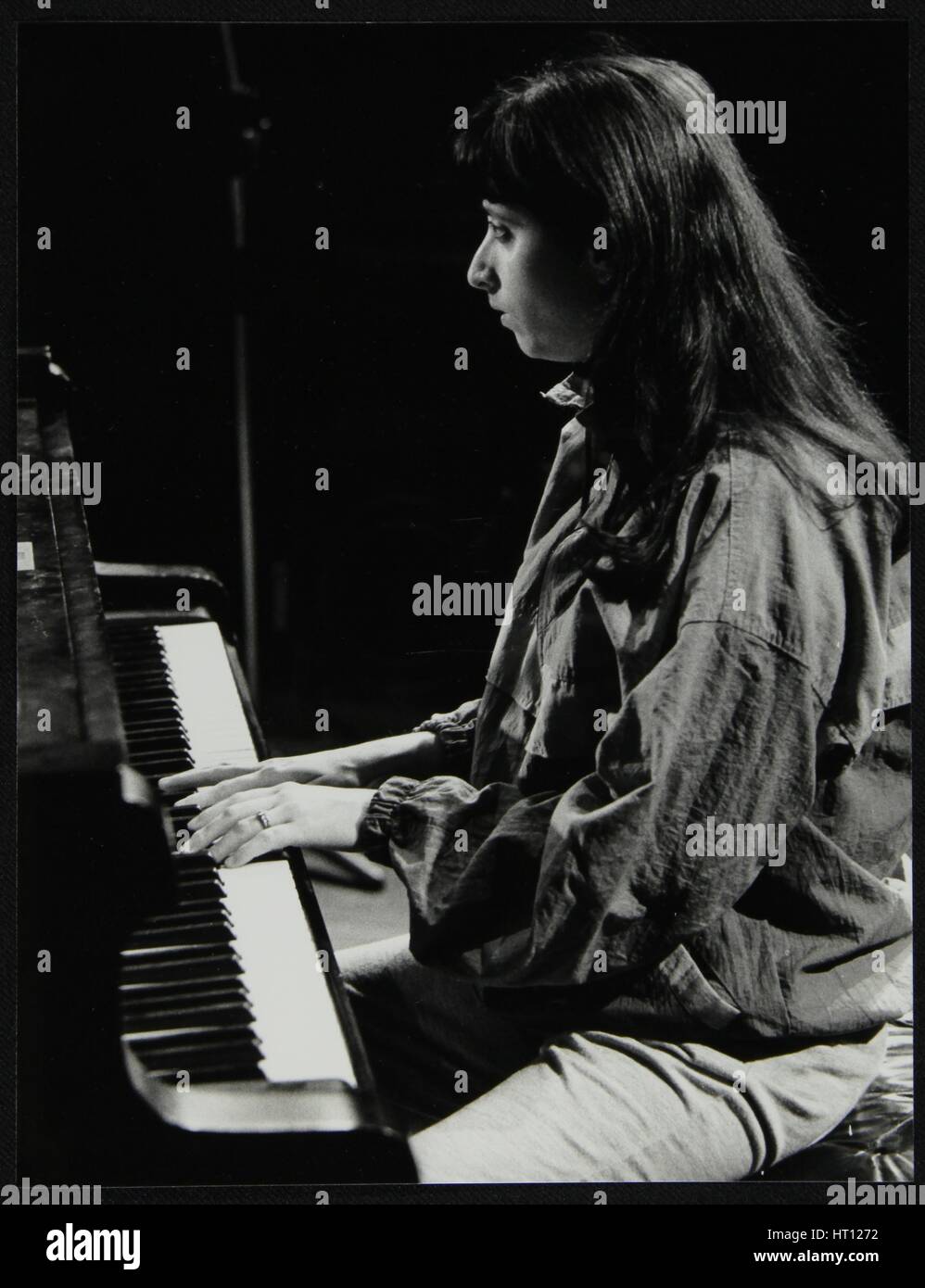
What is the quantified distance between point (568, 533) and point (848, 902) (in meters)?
0.75

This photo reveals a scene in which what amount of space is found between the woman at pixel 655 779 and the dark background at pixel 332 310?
0.17m

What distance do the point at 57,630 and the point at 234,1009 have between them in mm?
565

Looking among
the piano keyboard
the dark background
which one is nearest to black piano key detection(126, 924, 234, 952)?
the piano keyboard

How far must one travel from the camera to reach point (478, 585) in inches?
99.9

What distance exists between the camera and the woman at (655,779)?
2.19 m

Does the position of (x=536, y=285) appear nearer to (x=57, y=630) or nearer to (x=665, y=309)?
(x=665, y=309)

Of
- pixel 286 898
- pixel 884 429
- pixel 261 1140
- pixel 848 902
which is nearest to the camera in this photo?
pixel 261 1140

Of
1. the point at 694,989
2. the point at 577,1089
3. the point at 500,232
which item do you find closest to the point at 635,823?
the point at 694,989

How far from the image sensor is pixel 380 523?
101 inches

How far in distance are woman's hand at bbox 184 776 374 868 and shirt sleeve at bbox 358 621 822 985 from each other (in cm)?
6

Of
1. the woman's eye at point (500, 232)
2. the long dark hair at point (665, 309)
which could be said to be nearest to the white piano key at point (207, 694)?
the long dark hair at point (665, 309)

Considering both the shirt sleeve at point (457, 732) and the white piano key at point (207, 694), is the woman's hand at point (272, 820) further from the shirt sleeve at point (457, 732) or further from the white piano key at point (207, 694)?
the shirt sleeve at point (457, 732)
